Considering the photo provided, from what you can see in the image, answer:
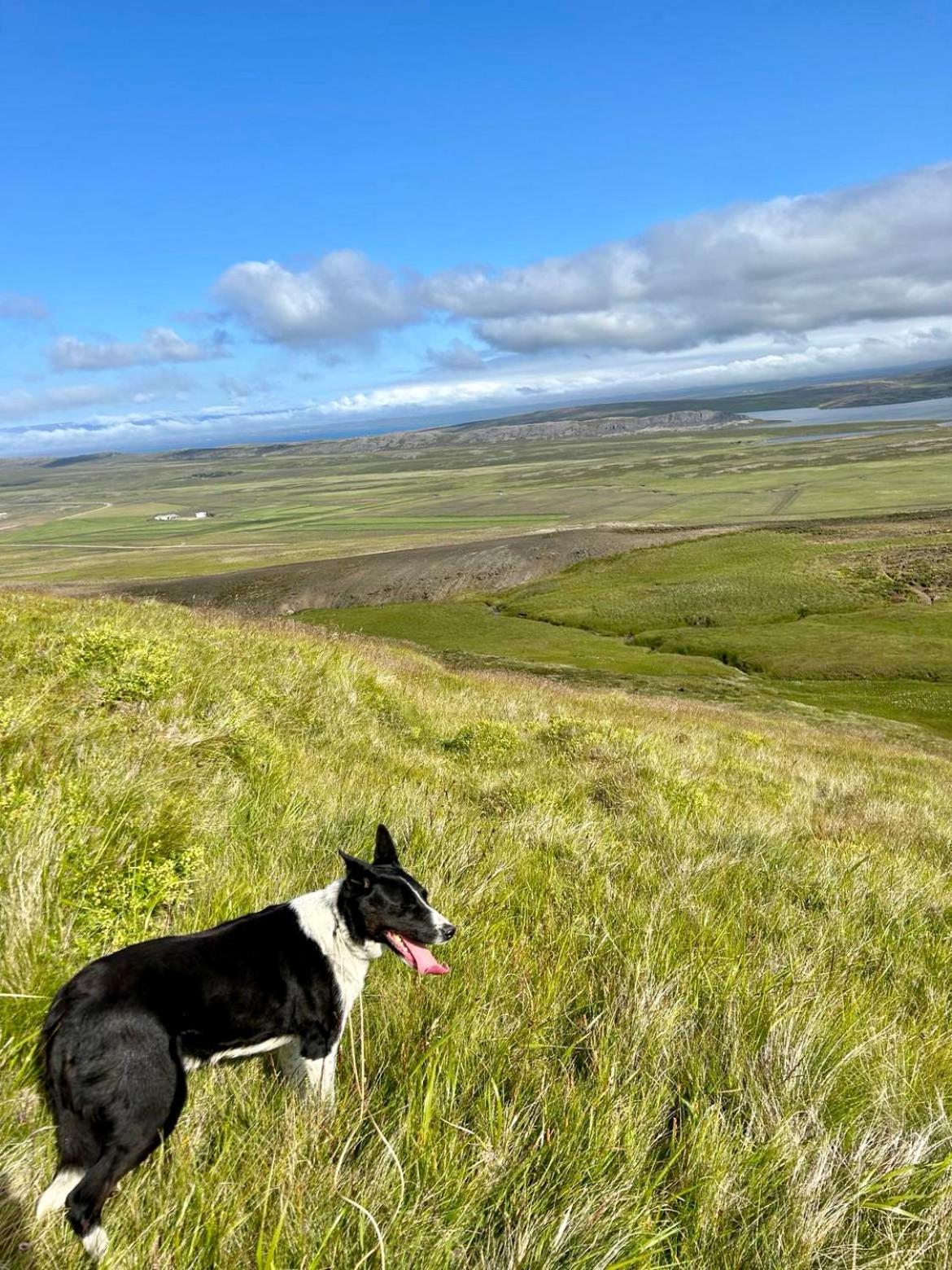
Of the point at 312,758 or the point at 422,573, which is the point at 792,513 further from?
the point at 312,758

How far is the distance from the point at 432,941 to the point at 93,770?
2706 mm

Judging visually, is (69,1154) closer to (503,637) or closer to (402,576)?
(503,637)

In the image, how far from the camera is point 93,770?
171 inches

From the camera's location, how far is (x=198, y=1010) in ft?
8.00

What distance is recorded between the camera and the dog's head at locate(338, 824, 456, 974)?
9.57 feet

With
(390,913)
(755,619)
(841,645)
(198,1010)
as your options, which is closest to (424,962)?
(390,913)

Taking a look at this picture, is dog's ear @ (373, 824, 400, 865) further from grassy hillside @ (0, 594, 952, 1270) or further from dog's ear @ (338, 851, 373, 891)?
grassy hillside @ (0, 594, 952, 1270)

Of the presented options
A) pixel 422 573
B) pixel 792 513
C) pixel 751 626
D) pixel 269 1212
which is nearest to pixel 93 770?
pixel 269 1212

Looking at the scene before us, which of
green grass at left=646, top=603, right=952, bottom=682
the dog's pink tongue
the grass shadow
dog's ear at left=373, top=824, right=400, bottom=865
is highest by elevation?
dog's ear at left=373, top=824, right=400, bottom=865

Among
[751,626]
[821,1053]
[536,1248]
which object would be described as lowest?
[751,626]

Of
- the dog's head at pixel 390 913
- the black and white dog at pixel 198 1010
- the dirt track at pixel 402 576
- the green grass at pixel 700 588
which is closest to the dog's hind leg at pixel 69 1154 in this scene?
the black and white dog at pixel 198 1010

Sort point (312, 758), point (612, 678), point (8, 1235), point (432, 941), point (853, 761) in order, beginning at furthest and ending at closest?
point (612, 678) → point (853, 761) → point (312, 758) → point (432, 941) → point (8, 1235)

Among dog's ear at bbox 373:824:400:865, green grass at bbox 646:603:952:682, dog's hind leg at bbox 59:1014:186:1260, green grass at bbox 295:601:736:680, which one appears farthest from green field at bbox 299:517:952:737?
dog's hind leg at bbox 59:1014:186:1260

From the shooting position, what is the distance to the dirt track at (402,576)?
101m
